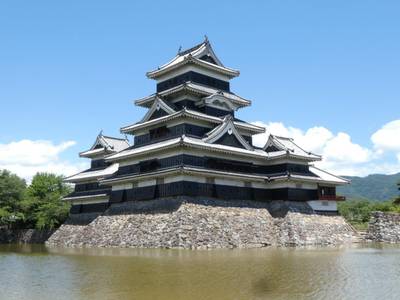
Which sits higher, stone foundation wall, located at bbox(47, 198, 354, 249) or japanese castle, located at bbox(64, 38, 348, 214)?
japanese castle, located at bbox(64, 38, 348, 214)

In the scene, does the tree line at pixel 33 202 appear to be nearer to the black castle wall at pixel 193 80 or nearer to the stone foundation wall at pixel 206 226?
Result: the stone foundation wall at pixel 206 226

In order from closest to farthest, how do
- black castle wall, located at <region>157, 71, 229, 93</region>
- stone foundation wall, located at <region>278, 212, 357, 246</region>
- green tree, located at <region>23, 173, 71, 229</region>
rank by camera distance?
stone foundation wall, located at <region>278, 212, 357, 246</region> < black castle wall, located at <region>157, 71, 229, 93</region> < green tree, located at <region>23, 173, 71, 229</region>

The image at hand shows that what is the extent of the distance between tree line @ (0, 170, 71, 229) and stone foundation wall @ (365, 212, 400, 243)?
107 feet

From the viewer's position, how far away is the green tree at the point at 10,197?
52375mm

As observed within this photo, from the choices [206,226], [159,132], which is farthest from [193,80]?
[206,226]

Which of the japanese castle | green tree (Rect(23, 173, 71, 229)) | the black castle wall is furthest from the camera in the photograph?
green tree (Rect(23, 173, 71, 229))

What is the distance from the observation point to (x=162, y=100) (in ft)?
124

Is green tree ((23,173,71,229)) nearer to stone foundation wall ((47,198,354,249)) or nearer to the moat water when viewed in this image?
stone foundation wall ((47,198,354,249))

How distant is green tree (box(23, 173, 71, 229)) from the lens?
1976 inches

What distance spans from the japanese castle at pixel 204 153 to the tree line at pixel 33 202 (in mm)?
9588

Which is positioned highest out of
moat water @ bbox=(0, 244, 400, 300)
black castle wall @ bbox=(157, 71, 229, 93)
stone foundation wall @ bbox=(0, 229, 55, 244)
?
black castle wall @ bbox=(157, 71, 229, 93)

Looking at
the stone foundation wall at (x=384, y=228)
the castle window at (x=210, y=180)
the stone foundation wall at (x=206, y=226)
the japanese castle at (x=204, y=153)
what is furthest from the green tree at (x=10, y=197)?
the stone foundation wall at (x=384, y=228)

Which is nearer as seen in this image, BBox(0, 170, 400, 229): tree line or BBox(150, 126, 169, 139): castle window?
BBox(150, 126, 169, 139): castle window

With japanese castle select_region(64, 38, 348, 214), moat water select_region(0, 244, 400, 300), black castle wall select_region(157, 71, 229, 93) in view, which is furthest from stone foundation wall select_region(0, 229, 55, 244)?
moat water select_region(0, 244, 400, 300)
